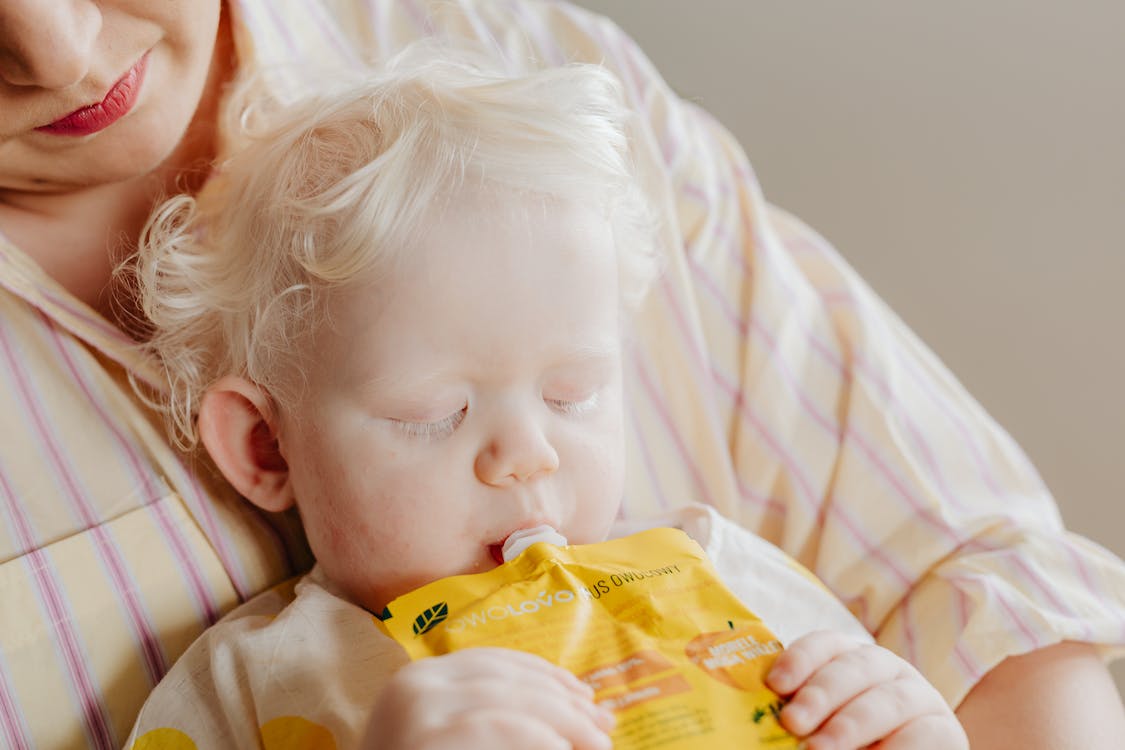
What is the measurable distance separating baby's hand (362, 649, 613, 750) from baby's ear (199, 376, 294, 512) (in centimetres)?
31

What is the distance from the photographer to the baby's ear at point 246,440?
940mm

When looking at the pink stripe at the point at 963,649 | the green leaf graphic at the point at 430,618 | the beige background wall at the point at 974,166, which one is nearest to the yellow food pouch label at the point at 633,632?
the green leaf graphic at the point at 430,618

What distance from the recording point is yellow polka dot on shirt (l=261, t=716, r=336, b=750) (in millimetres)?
812

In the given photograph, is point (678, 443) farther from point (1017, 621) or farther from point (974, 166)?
point (974, 166)

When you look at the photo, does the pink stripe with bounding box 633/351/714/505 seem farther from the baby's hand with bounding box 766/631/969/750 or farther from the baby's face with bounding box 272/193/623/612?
the baby's hand with bounding box 766/631/969/750

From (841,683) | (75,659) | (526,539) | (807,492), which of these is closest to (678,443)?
(807,492)

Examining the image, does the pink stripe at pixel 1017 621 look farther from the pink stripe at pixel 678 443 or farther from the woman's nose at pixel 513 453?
the woman's nose at pixel 513 453

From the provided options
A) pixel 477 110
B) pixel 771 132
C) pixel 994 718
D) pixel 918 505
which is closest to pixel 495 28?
pixel 477 110

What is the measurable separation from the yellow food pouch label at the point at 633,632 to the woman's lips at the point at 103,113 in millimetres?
436

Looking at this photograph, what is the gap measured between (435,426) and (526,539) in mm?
105

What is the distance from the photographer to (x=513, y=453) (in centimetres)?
84

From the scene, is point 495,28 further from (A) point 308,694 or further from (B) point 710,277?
(A) point 308,694

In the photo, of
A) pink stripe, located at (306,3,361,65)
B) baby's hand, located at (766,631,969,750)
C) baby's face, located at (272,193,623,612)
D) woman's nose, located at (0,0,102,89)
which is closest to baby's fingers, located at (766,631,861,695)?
baby's hand, located at (766,631,969,750)

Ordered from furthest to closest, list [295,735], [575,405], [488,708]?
[575,405], [295,735], [488,708]
